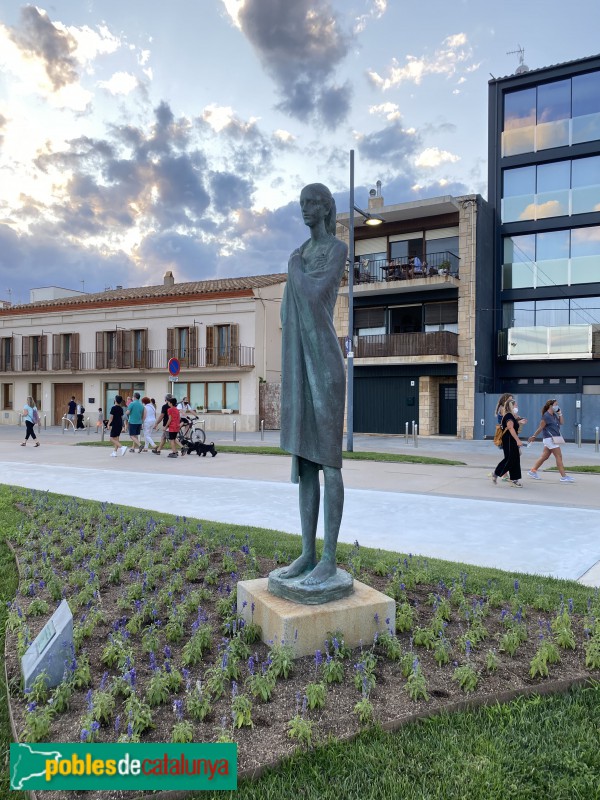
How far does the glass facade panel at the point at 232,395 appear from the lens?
103 feet

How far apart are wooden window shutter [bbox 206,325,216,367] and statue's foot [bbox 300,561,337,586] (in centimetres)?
2827

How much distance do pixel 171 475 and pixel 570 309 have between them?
806 inches

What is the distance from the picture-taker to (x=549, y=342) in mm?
24906

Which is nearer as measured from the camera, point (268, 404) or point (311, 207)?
point (311, 207)

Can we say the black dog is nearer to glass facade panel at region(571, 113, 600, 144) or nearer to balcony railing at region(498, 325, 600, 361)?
balcony railing at region(498, 325, 600, 361)

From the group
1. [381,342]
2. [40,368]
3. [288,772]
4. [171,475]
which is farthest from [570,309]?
[40,368]

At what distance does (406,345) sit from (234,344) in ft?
32.7

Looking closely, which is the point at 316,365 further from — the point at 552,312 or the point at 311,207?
the point at 552,312

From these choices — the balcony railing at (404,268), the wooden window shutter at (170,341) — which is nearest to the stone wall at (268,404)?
the wooden window shutter at (170,341)

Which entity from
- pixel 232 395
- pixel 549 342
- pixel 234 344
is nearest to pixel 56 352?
pixel 232 395

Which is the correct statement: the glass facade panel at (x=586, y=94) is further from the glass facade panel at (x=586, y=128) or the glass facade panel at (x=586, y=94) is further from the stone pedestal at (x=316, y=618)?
the stone pedestal at (x=316, y=618)

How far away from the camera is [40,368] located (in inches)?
1478

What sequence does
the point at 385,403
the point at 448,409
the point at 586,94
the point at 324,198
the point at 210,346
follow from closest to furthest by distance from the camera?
the point at 324,198, the point at 586,94, the point at 448,409, the point at 385,403, the point at 210,346

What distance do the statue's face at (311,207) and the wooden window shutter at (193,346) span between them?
1140 inches
